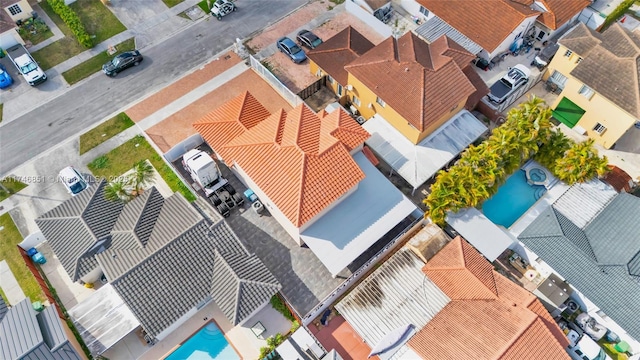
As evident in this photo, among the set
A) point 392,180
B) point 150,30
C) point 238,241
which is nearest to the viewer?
point 238,241

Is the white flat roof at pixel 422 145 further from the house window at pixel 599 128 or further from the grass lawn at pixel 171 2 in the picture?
the grass lawn at pixel 171 2

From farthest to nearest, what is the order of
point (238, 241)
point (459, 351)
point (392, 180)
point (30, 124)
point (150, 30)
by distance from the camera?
point (150, 30) < point (30, 124) < point (392, 180) < point (238, 241) < point (459, 351)

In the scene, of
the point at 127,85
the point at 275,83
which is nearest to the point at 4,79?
the point at 127,85

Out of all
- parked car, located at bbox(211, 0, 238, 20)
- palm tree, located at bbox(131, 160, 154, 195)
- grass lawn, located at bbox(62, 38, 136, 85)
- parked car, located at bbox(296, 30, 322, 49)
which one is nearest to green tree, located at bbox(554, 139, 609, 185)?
parked car, located at bbox(296, 30, 322, 49)

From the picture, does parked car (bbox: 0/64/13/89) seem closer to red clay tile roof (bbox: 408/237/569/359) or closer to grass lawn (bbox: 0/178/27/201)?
grass lawn (bbox: 0/178/27/201)

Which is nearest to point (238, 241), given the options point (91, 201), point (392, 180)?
point (91, 201)

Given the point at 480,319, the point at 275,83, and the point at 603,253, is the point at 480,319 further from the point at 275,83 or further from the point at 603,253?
the point at 275,83

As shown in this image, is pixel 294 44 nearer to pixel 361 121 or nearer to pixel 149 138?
pixel 361 121
